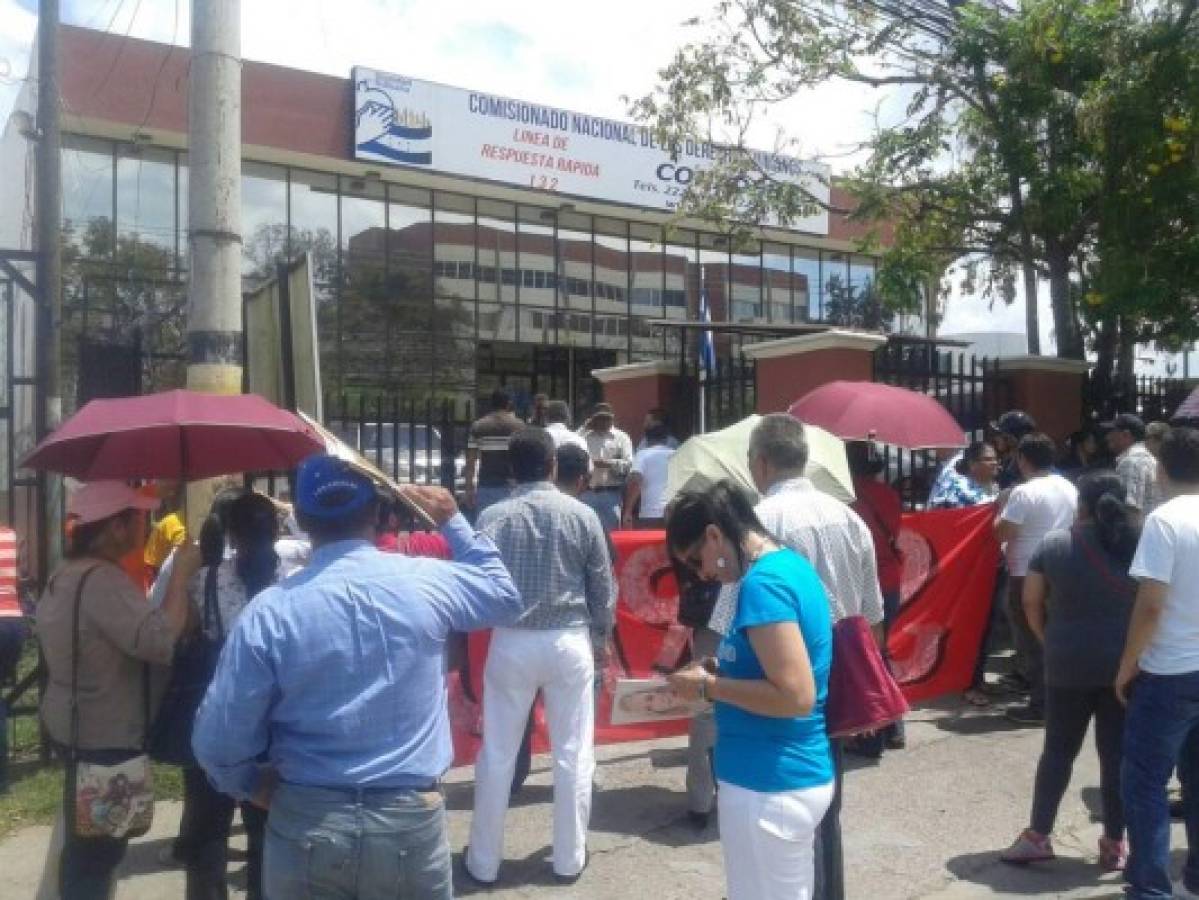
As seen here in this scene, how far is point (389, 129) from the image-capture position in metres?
20.3

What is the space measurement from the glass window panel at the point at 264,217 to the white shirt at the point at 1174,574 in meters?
17.1

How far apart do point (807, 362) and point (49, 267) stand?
20.6ft

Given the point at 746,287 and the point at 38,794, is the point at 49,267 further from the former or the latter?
the point at 746,287

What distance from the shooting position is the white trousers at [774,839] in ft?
11.6

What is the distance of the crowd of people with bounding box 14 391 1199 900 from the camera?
9.99 feet

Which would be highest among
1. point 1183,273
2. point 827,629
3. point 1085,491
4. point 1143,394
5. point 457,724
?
point 1183,273

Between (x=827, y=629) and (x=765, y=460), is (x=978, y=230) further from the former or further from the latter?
(x=827, y=629)

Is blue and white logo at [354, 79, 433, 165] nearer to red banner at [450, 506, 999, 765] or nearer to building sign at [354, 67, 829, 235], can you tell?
building sign at [354, 67, 829, 235]

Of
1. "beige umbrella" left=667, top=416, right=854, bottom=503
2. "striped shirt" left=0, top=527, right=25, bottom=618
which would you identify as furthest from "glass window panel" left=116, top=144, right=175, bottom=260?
"beige umbrella" left=667, top=416, right=854, bottom=503

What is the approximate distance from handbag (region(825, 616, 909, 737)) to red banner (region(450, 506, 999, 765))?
3.21 m

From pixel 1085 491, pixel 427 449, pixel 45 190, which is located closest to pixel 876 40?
pixel 427 449

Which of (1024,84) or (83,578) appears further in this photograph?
(1024,84)

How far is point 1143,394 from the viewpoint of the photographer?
43.2ft

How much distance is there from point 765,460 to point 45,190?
8650 millimetres
